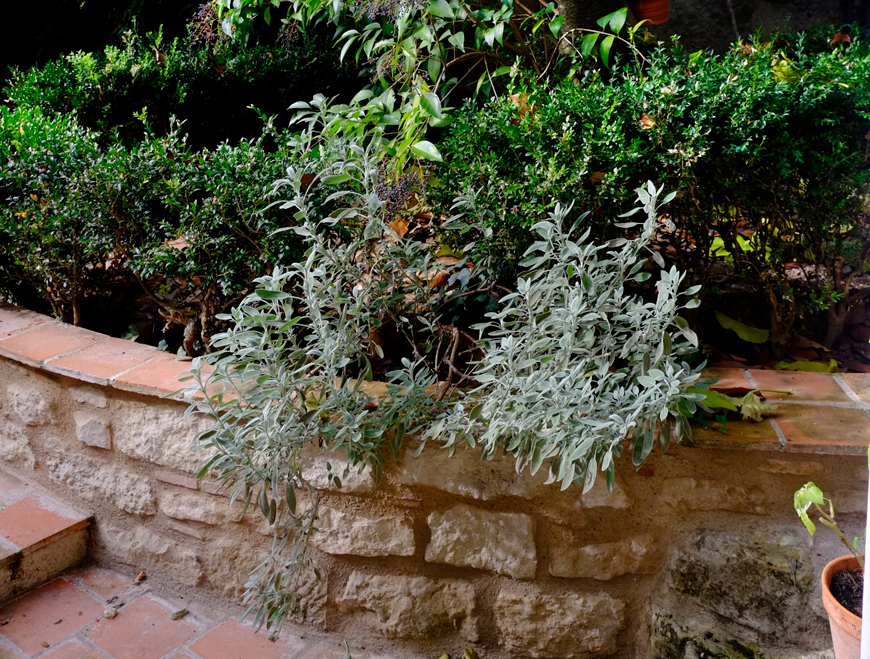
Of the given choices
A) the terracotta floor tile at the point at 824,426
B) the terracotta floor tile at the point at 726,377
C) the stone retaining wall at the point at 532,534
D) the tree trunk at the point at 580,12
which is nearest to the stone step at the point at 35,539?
the stone retaining wall at the point at 532,534

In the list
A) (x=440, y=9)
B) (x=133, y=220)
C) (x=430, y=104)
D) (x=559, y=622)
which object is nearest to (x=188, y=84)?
(x=133, y=220)

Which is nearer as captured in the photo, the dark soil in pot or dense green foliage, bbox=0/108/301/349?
the dark soil in pot

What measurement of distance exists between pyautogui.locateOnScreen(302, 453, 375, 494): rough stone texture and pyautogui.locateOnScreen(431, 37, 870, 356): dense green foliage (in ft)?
2.43

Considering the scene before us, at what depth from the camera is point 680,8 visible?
4160 mm

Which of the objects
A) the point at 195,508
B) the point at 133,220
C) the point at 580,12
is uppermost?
the point at 580,12

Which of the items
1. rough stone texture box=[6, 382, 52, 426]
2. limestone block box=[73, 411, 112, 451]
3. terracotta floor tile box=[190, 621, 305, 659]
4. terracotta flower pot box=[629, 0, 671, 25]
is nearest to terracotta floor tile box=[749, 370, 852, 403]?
terracotta floor tile box=[190, 621, 305, 659]

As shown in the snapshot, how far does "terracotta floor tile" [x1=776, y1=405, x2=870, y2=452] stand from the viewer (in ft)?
5.67

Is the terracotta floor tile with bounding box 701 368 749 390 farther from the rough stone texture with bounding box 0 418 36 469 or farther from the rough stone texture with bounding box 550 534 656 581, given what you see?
the rough stone texture with bounding box 0 418 36 469

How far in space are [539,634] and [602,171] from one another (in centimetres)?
129

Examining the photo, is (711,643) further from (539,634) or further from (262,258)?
(262,258)

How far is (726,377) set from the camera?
2.04 m

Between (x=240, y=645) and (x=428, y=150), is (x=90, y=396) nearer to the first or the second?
(x=240, y=645)

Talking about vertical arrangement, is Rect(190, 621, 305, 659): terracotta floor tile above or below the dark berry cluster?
below

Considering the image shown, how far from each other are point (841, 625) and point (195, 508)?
1712mm
